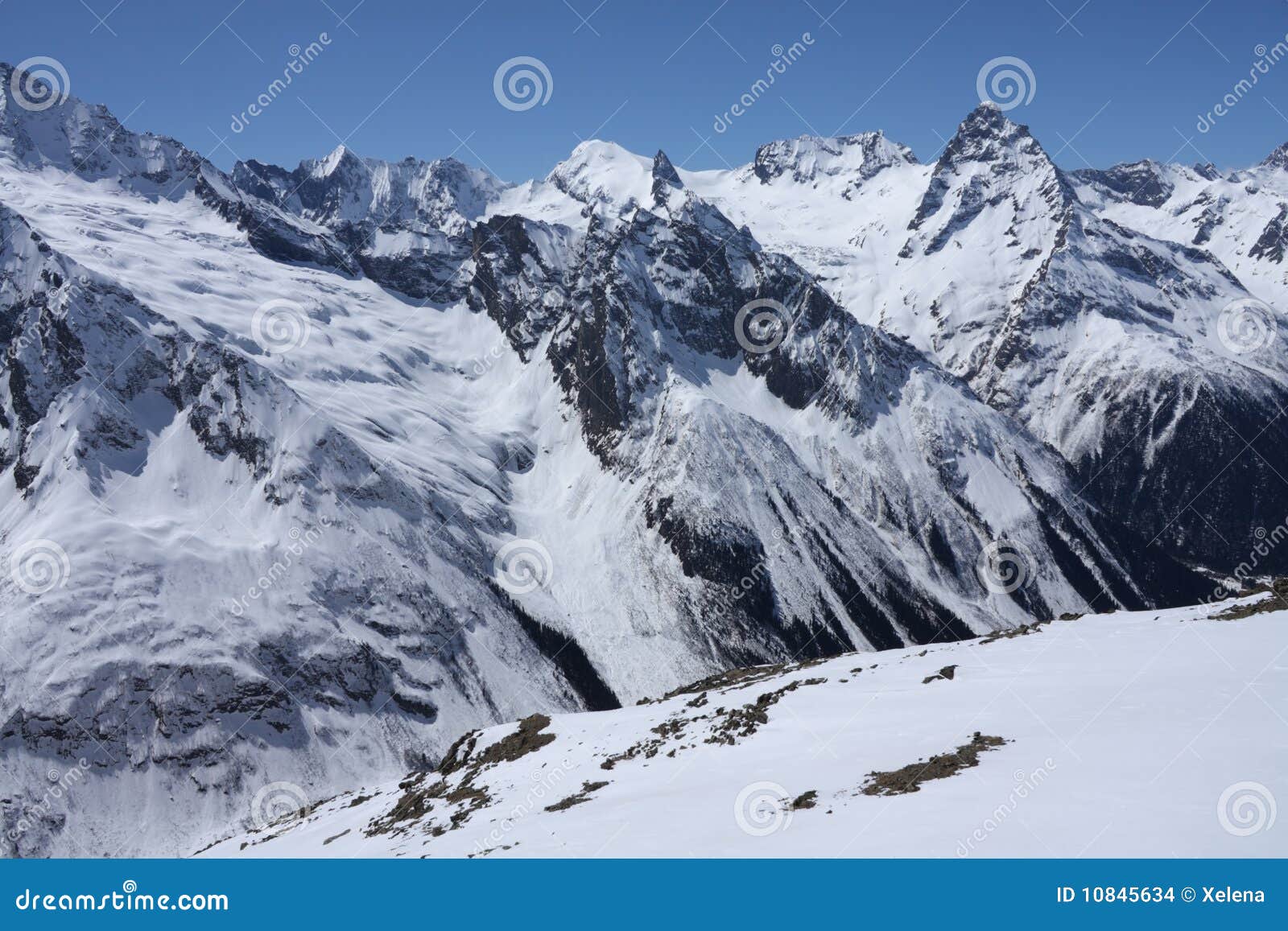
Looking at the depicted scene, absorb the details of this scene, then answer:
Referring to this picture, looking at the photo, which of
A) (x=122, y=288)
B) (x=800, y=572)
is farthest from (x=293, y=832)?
(x=122, y=288)

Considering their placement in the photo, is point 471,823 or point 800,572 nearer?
point 471,823

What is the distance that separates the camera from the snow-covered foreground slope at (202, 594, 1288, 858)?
19328 millimetres

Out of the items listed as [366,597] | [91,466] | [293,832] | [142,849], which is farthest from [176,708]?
[293,832]

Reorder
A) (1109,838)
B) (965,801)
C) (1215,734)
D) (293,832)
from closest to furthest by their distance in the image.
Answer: (1109,838), (965,801), (1215,734), (293,832)

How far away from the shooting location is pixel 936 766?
24891mm

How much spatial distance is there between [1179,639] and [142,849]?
123445 mm

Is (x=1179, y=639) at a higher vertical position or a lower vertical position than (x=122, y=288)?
lower

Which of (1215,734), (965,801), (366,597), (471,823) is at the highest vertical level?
(366,597)

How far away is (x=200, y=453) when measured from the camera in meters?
160

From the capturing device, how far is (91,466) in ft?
491

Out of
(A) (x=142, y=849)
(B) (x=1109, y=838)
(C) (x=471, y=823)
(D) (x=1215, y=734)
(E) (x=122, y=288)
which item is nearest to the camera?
(B) (x=1109, y=838)

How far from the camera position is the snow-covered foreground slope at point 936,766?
19.3m

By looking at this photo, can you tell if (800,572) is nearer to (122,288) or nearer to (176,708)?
(176,708)

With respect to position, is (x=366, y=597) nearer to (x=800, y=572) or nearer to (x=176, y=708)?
(x=176, y=708)
